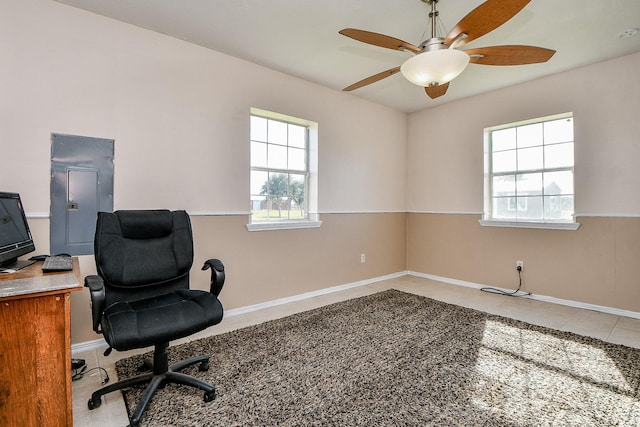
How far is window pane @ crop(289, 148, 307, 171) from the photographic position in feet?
12.2

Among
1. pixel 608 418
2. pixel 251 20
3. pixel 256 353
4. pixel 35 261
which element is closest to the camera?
pixel 608 418

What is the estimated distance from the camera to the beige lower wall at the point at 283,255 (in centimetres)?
287

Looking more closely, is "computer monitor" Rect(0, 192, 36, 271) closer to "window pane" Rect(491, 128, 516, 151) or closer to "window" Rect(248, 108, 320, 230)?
"window" Rect(248, 108, 320, 230)

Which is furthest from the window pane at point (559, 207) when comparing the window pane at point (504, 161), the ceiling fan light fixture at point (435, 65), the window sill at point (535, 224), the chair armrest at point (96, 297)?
the chair armrest at point (96, 297)

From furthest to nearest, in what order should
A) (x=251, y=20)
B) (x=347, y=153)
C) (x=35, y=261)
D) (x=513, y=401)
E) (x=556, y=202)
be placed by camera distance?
1. (x=347, y=153)
2. (x=556, y=202)
3. (x=251, y=20)
4. (x=35, y=261)
5. (x=513, y=401)

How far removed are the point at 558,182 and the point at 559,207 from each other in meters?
0.28

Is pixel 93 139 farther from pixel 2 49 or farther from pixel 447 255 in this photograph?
pixel 447 255

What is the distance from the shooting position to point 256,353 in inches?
90.4

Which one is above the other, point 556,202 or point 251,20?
point 251,20

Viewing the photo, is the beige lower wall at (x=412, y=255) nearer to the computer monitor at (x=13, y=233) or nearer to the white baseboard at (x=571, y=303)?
the white baseboard at (x=571, y=303)

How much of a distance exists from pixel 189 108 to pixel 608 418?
353 cm

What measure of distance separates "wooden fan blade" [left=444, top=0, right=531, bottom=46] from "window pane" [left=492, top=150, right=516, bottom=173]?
2580 mm

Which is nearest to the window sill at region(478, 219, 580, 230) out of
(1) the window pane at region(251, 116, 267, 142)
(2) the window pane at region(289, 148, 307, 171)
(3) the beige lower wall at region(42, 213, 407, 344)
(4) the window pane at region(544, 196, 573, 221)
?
(4) the window pane at region(544, 196, 573, 221)

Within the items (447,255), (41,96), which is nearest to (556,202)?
(447,255)
